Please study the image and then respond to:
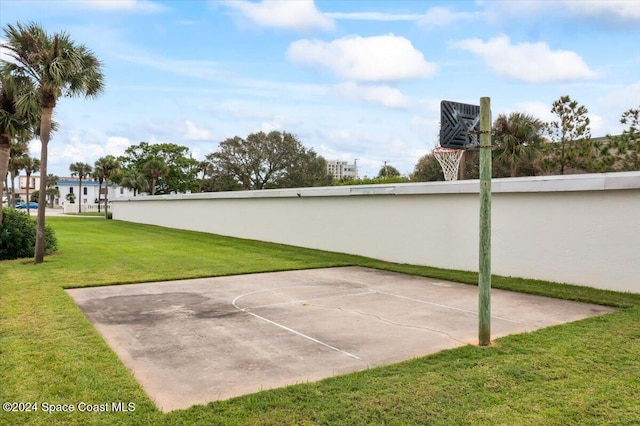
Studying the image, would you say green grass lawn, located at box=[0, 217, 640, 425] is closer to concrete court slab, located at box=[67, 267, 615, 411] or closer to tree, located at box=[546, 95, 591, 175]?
concrete court slab, located at box=[67, 267, 615, 411]

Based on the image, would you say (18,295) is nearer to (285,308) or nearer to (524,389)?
(285,308)

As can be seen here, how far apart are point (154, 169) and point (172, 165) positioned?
642 centimetres

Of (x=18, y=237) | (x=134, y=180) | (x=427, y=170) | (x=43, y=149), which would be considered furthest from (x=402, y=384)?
(x=134, y=180)

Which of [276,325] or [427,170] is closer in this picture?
[276,325]

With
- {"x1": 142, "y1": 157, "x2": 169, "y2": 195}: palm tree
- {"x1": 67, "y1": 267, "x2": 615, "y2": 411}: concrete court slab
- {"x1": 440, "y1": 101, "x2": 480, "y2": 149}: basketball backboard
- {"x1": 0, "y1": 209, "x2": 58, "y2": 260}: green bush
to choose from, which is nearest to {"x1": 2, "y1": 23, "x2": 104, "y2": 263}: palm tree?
{"x1": 0, "y1": 209, "x2": 58, "y2": 260}: green bush

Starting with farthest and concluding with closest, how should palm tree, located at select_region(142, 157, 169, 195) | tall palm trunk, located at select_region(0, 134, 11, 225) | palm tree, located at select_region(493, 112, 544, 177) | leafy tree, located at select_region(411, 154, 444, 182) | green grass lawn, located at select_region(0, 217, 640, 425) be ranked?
palm tree, located at select_region(142, 157, 169, 195)
leafy tree, located at select_region(411, 154, 444, 182)
palm tree, located at select_region(493, 112, 544, 177)
tall palm trunk, located at select_region(0, 134, 11, 225)
green grass lawn, located at select_region(0, 217, 640, 425)

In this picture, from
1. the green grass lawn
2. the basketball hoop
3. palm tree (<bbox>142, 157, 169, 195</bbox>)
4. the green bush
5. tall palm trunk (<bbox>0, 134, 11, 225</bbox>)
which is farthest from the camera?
palm tree (<bbox>142, 157, 169, 195</bbox>)

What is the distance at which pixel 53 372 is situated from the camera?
473cm

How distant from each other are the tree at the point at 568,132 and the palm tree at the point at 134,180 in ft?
A: 158

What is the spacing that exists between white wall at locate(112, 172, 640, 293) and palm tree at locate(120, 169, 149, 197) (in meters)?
43.6

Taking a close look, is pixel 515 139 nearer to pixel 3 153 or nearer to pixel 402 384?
pixel 3 153

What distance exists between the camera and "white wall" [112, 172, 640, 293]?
374 inches

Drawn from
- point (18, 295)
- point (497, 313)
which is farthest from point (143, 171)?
point (497, 313)

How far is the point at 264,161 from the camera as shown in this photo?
63.2 m
